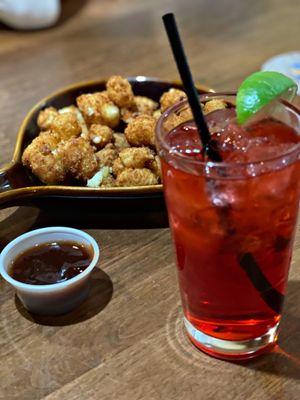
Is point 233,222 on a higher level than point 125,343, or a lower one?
higher

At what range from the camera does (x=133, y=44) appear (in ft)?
6.93

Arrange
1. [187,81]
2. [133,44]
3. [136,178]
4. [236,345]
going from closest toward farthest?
1. [187,81]
2. [236,345]
3. [136,178]
4. [133,44]

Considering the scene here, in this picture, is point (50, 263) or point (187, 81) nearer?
point (187, 81)

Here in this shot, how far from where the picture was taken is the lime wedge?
79cm

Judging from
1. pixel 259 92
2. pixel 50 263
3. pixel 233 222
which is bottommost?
pixel 50 263

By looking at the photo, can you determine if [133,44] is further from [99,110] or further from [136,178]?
[136,178]

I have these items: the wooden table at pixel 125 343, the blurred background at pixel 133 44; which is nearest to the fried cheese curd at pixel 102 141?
the wooden table at pixel 125 343

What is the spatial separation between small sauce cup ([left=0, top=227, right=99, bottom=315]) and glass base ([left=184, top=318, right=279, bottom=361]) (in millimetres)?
218

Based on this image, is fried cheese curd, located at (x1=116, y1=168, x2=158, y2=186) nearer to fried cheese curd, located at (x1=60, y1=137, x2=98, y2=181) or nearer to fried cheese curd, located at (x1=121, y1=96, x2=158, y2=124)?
fried cheese curd, located at (x1=60, y1=137, x2=98, y2=181)

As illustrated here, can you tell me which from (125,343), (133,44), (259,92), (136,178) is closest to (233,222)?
(259,92)

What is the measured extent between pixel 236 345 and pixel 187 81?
410 millimetres

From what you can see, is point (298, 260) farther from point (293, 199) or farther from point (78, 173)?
point (78, 173)

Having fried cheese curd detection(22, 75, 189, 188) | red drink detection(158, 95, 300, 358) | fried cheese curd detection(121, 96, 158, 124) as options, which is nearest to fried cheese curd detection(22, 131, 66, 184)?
fried cheese curd detection(22, 75, 189, 188)

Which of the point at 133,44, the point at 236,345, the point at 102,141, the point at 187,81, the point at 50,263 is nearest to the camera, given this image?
the point at 187,81
